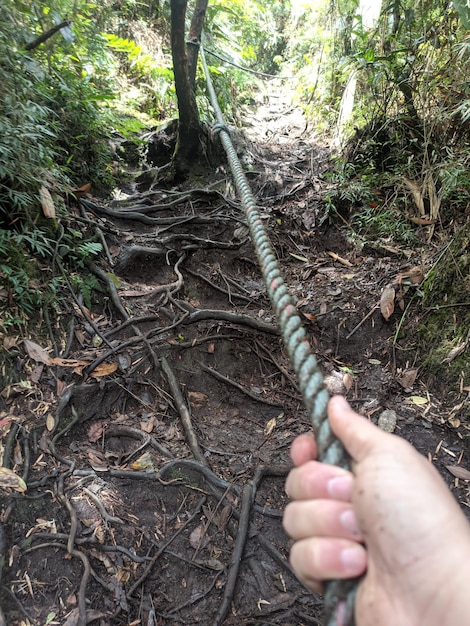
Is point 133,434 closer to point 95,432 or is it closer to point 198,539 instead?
point 95,432

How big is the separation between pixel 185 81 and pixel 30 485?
385 centimetres

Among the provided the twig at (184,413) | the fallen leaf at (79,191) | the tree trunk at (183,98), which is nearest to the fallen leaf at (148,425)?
the twig at (184,413)

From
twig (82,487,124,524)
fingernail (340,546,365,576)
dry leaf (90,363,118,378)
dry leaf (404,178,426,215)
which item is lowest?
twig (82,487,124,524)

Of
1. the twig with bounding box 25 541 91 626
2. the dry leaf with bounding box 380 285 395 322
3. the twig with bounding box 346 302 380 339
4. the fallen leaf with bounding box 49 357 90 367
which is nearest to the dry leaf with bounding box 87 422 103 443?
the fallen leaf with bounding box 49 357 90 367

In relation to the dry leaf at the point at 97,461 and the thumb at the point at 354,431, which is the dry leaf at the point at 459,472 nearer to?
the thumb at the point at 354,431

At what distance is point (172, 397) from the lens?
232 cm

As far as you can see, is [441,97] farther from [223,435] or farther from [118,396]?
[118,396]

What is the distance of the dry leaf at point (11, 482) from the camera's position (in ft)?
5.25

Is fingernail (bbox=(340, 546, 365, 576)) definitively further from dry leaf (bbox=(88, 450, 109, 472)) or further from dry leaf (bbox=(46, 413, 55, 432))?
dry leaf (bbox=(46, 413, 55, 432))

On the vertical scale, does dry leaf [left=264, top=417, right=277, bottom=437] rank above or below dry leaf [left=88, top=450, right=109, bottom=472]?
above

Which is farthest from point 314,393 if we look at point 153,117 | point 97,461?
point 153,117

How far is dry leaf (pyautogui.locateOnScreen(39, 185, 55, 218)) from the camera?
2420mm

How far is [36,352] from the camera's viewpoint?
2062 mm

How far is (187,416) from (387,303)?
5.15ft
